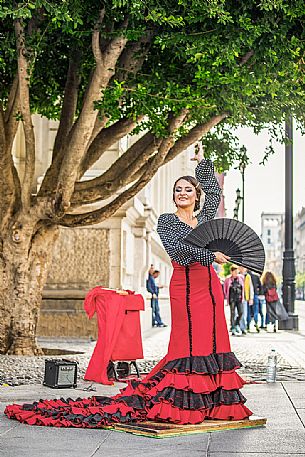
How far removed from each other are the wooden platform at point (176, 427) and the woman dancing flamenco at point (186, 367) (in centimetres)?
10

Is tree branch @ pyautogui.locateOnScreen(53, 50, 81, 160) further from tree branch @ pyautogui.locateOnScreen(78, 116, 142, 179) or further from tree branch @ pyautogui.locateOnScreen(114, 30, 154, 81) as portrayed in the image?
tree branch @ pyautogui.locateOnScreen(114, 30, 154, 81)

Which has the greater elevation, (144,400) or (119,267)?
(119,267)

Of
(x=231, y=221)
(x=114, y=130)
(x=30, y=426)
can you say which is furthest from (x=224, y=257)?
(x=114, y=130)

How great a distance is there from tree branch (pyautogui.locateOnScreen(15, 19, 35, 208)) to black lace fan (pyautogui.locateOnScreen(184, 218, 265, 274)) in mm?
6286

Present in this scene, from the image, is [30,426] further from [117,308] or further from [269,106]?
[269,106]

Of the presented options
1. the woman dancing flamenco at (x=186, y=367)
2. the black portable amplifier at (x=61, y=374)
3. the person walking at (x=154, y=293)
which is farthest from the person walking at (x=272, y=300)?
the woman dancing flamenco at (x=186, y=367)

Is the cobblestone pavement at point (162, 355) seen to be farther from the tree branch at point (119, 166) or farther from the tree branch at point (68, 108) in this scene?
the tree branch at point (68, 108)

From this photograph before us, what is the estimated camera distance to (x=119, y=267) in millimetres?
20094

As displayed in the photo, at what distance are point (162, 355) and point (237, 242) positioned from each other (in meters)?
8.95

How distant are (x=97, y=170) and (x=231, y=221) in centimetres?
1363

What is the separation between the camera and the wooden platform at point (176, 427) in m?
6.86

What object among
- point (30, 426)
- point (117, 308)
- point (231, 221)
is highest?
point (231, 221)

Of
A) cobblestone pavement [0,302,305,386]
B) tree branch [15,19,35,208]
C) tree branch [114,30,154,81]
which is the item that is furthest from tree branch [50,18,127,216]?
cobblestone pavement [0,302,305,386]

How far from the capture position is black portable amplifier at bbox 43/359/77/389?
33.9ft
